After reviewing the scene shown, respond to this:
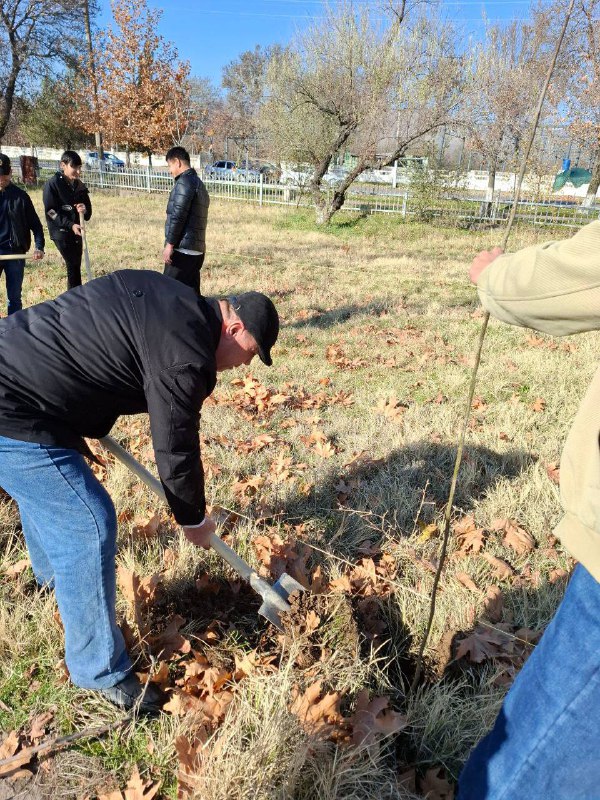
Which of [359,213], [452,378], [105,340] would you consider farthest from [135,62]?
[105,340]

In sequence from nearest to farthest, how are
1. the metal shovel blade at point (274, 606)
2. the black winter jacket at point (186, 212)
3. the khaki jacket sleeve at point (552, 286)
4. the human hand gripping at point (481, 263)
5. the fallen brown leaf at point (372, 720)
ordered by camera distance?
the khaki jacket sleeve at point (552, 286), the human hand gripping at point (481, 263), the fallen brown leaf at point (372, 720), the metal shovel blade at point (274, 606), the black winter jacket at point (186, 212)

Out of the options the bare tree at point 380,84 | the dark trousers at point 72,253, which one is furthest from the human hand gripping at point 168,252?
the bare tree at point 380,84

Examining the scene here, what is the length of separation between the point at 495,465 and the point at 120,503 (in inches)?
97.6

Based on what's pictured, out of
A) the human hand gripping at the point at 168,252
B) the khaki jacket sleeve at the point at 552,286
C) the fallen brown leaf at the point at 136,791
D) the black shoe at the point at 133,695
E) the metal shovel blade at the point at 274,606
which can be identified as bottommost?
the fallen brown leaf at the point at 136,791

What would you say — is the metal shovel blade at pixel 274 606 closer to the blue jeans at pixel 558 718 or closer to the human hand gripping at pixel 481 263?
the blue jeans at pixel 558 718

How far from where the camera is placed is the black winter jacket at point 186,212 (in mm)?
5879

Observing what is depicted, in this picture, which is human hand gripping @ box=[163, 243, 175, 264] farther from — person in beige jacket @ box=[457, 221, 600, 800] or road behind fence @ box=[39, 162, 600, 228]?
road behind fence @ box=[39, 162, 600, 228]

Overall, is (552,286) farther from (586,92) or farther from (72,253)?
(586,92)

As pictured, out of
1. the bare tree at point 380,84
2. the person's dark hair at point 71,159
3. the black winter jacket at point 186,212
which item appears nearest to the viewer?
the black winter jacket at point 186,212

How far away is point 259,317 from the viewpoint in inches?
78.4

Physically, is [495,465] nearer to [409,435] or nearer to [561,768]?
[409,435]

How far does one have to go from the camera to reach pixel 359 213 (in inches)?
768

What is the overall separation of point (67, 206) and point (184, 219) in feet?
7.33

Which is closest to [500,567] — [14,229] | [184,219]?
[184,219]
